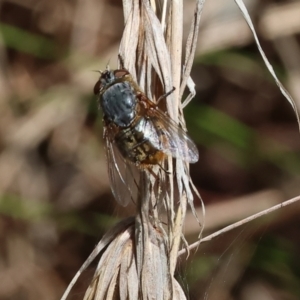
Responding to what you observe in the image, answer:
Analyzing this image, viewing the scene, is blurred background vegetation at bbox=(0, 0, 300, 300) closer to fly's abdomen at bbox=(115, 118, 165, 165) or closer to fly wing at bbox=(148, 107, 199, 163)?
fly's abdomen at bbox=(115, 118, 165, 165)

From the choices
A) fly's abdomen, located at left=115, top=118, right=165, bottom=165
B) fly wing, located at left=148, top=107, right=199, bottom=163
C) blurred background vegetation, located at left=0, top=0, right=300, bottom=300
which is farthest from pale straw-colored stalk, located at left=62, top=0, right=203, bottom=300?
blurred background vegetation, located at left=0, top=0, right=300, bottom=300

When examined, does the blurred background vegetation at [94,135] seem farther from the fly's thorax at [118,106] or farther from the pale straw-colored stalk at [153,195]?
the pale straw-colored stalk at [153,195]

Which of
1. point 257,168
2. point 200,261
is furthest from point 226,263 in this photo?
point 257,168

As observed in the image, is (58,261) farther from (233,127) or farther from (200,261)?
(200,261)

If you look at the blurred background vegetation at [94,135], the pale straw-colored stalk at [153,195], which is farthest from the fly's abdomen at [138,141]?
the blurred background vegetation at [94,135]

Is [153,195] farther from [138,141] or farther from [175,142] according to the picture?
[138,141]
